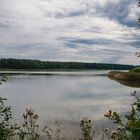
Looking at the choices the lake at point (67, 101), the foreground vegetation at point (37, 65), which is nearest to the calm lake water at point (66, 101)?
the lake at point (67, 101)

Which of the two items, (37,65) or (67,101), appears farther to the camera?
(37,65)

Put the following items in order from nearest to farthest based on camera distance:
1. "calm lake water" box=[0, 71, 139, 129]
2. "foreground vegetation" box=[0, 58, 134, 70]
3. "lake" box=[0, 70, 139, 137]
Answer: "lake" box=[0, 70, 139, 137], "calm lake water" box=[0, 71, 139, 129], "foreground vegetation" box=[0, 58, 134, 70]

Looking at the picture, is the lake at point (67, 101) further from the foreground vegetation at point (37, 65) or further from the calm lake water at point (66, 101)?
the foreground vegetation at point (37, 65)

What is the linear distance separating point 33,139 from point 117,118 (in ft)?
7.64

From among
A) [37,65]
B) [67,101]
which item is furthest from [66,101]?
[37,65]

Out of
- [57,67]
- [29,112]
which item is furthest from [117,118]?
[57,67]

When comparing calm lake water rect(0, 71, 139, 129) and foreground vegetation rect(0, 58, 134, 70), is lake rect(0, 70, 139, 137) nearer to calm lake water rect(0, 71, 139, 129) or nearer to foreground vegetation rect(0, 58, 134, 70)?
calm lake water rect(0, 71, 139, 129)

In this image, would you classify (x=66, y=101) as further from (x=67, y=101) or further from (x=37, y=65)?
(x=37, y=65)

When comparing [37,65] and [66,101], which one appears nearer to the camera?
[66,101]

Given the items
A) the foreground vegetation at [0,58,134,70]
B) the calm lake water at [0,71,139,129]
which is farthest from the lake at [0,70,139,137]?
the foreground vegetation at [0,58,134,70]

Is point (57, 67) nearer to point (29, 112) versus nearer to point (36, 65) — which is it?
point (36, 65)

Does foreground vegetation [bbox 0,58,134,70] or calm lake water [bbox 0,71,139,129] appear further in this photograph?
foreground vegetation [bbox 0,58,134,70]

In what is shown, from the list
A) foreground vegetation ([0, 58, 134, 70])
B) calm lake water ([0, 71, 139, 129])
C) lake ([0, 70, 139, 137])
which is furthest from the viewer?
foreground vegetation ([0, 58, 134, 70])

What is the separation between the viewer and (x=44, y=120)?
1520cm
